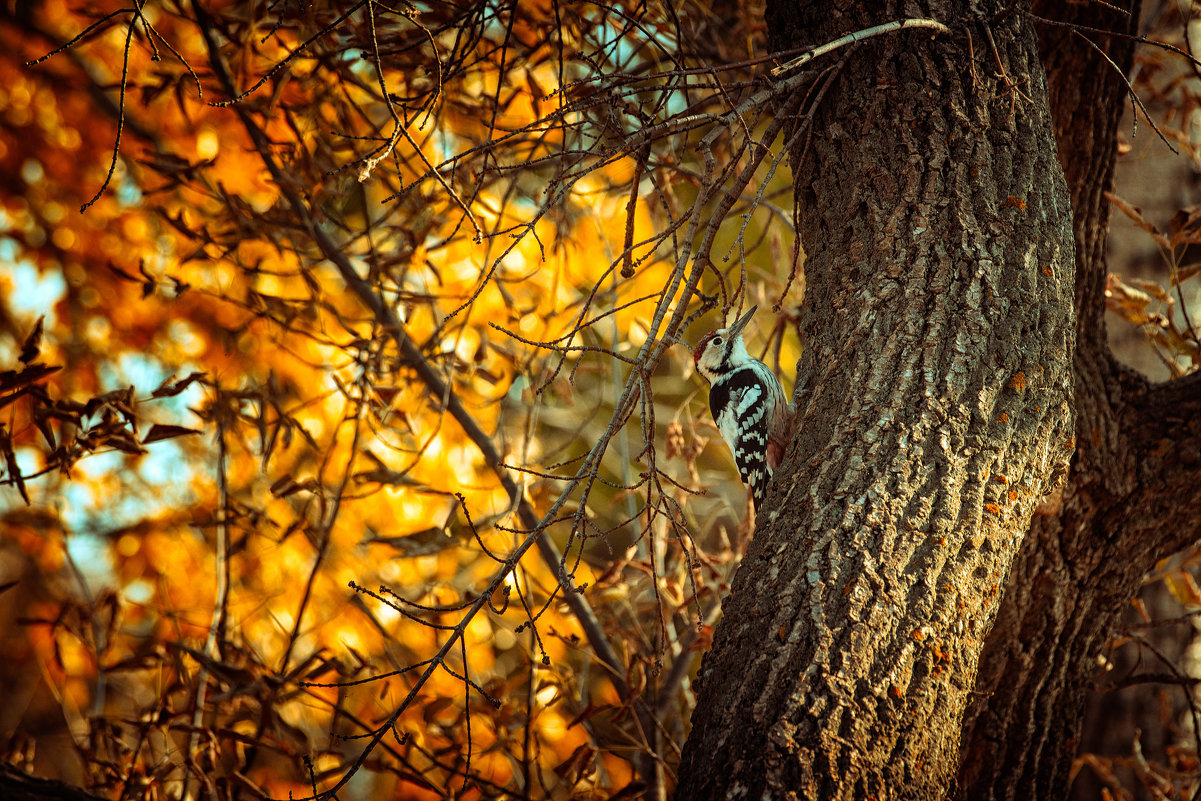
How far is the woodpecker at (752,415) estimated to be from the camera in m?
2.94

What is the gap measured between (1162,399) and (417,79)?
2691mm

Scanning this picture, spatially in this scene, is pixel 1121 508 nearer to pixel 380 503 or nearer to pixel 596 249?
pixel 596 249

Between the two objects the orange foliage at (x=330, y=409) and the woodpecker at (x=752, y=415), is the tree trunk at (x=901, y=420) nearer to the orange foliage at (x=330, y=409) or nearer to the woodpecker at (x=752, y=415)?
the orange foliage at (x=330, y=409)

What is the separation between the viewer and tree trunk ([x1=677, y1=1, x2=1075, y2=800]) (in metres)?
1.41

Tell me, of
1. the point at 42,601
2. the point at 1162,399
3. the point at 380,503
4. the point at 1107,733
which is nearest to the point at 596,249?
the point at 380,503

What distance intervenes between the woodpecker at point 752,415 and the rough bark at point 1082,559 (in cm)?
91

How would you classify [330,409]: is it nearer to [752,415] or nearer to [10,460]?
[10,460]

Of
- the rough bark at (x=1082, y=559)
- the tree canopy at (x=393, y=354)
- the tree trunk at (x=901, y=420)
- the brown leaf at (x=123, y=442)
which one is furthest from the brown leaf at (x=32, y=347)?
the rough bark at (x=1082, y=559)

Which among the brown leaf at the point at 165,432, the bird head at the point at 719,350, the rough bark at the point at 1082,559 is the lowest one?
the rough bark at the point at 1082,559

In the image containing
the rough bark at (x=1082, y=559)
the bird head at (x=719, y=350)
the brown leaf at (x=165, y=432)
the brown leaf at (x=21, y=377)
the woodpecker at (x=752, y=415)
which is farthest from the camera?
the bird head at (x=719, y=350)

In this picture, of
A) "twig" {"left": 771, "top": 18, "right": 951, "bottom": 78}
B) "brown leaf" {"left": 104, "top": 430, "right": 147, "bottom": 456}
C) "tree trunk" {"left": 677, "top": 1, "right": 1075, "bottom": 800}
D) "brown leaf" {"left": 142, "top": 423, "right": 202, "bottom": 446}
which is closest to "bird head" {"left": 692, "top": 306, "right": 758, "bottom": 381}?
"tree trunk" {"left": 677, "top": 1, "right": 1075, "bottom": 800}

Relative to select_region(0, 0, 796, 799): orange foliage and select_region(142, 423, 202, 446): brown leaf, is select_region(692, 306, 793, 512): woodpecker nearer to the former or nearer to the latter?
select_region(0, 0, 796, 799): orange foliage

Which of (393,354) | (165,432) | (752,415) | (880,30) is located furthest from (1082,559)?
(165,432)

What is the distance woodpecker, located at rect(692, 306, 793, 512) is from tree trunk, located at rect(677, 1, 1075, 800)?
38.4 inches
